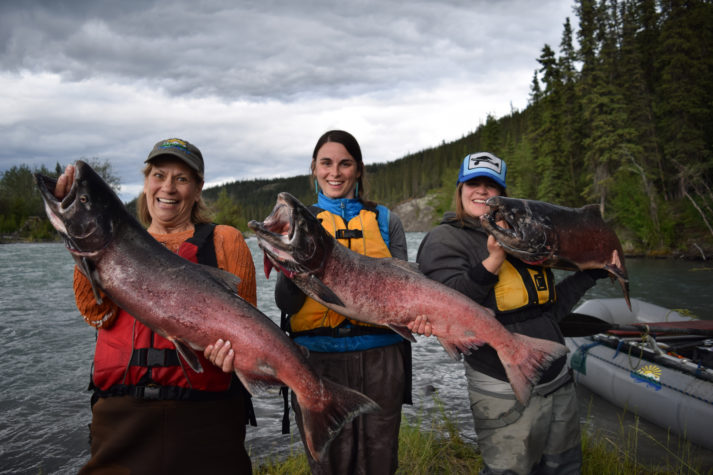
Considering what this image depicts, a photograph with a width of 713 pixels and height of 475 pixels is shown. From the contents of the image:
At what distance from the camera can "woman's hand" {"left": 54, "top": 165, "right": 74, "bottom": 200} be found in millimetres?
2254

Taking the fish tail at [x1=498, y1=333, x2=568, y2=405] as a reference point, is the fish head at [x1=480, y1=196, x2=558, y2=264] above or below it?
above

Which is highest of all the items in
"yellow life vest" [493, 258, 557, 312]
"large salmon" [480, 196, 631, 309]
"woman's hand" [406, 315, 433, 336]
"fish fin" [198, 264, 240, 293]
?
"large salmon" [480, 196, 631, 309]

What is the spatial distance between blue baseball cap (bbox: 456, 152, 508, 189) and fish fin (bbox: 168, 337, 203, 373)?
8.49 feet

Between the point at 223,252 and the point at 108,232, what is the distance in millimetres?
850

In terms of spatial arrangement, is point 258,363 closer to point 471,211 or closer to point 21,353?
point 471,211

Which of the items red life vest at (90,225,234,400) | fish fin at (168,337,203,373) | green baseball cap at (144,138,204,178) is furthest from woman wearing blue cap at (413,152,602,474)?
green baseball cap at (144,138,204,178)

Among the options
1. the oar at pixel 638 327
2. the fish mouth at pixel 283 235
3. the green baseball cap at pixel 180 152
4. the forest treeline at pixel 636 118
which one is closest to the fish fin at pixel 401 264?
the fish mouth at pixel 283 235

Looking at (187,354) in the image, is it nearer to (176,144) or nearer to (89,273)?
(89,273)

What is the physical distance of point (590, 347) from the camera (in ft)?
26.9

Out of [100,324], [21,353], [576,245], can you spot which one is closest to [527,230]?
[576,245]

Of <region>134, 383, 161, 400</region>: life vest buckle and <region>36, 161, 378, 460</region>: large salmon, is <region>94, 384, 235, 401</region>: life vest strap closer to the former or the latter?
<region>134, 383, 161, 400</region>: life vest buckle

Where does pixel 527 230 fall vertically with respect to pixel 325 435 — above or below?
above

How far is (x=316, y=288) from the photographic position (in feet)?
8.82

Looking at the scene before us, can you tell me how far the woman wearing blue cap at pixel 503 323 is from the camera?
3125 mm
